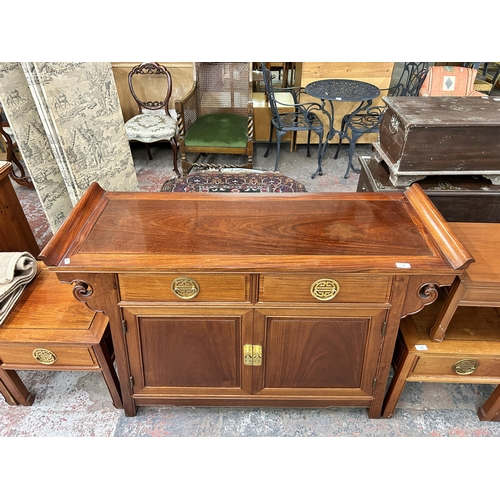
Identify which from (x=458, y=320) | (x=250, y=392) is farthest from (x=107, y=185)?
(x=458, y=320)

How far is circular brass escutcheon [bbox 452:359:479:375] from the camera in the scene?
1573 mm

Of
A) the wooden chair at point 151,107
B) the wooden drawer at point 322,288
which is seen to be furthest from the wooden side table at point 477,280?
the wooden chair at point 151,107

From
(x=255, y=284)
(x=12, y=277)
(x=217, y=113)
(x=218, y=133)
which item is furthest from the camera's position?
(x=217, y=113)

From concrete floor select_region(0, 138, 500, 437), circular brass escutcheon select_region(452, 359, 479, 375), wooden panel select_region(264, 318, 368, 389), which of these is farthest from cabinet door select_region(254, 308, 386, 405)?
circular brass escutcheon select_region(452, 359, 479, 375)

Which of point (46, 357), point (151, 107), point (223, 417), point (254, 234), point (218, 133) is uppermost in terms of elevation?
point (254, 234)

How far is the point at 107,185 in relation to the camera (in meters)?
2.68

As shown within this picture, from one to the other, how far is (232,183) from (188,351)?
1.52 metres

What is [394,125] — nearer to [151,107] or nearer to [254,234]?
[254,234]

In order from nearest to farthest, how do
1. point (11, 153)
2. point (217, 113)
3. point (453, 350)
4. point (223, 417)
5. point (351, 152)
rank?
point (453, 350), point (223, 417), point (11, 153), point (351, 152), point (217, 113)

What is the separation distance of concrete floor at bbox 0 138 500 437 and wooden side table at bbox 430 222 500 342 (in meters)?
0.55

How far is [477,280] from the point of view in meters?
1.33

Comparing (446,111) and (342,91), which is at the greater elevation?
(446,111)

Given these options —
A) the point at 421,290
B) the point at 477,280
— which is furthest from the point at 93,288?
the point at 477,280

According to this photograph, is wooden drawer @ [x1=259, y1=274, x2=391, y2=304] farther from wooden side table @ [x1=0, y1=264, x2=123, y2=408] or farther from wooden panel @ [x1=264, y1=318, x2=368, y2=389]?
wooden side table @ [x1=0, y1=264, x2=123, y2=408]
